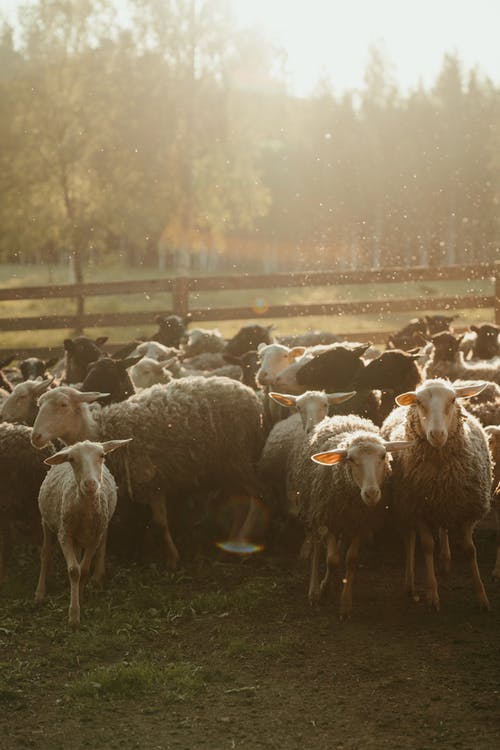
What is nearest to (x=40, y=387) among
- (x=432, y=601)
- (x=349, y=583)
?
(x=349, y=583)

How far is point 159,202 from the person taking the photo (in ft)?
106

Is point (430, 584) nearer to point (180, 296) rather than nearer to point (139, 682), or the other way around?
point (139, 682)

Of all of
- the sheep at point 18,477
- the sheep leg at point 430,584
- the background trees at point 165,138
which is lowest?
the sheep leg at point 430,584

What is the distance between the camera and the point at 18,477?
24.3 feet

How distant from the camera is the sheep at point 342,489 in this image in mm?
5879

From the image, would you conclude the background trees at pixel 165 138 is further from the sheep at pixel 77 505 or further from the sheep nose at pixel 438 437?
the sheep nose at pixel 438 437

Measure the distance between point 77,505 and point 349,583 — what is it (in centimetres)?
187

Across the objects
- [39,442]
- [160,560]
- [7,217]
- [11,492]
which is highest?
[7,217]

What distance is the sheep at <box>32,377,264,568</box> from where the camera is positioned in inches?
289

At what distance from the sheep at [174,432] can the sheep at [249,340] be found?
11.3ft

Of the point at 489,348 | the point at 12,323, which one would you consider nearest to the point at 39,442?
the point at 489,348

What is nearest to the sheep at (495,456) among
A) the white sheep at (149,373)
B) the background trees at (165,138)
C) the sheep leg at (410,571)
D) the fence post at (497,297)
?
the sheep leg at (410,571)

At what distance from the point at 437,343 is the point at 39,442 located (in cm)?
443

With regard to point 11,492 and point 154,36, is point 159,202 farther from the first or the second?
point 11,492
